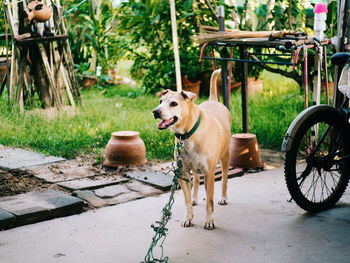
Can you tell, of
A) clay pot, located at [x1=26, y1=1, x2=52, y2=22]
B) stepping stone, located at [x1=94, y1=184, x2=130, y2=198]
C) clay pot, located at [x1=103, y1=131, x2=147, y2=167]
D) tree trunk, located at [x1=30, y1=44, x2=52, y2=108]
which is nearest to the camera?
stepping stone, located at [x1=94, y1=184, x2=130, y2=198]

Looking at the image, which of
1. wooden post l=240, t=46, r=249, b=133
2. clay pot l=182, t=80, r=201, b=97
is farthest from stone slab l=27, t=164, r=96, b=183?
clay pot l=182, t=80, r=201, b=97

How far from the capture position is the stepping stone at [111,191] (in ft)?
14.2

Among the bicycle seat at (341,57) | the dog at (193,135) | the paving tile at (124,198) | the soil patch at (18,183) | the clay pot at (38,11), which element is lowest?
the paving tile at (124,198)

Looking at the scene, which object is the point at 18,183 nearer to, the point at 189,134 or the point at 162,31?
the point at 189,134

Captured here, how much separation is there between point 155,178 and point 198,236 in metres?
1.34

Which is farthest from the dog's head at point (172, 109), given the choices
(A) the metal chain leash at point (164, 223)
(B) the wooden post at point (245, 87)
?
(B) the wooden post at point (245, 87)

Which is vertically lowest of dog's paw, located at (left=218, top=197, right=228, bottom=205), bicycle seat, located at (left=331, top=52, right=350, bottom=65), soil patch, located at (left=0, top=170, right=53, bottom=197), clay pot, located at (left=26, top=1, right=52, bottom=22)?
dog's paw, located at (left=218, top=197, right=228, bottom=205)

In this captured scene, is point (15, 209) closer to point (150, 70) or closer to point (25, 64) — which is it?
point (25, 64)

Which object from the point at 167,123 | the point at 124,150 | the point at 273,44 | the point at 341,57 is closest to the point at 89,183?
the point at 124,150

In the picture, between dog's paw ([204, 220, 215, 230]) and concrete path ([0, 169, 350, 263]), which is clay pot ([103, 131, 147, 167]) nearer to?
concrete path ([0, 169, 350, 263])

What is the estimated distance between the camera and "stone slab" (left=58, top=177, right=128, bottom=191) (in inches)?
177

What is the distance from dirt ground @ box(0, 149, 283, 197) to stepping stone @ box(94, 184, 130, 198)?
0.36m

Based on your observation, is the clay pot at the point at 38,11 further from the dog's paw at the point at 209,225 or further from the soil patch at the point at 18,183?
A: the dog's paw at the point at 209,225

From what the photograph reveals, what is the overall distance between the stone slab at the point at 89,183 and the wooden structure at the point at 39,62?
2.67 m
